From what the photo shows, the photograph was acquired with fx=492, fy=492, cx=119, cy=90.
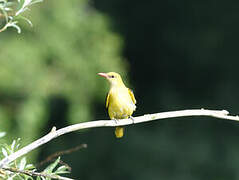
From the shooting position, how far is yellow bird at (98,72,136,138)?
3994 mm

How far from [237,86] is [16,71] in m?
4.55

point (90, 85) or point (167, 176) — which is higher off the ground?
point (90, 85)

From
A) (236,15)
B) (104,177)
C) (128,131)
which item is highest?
(236,15)

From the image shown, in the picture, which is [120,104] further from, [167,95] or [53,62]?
[167,95]

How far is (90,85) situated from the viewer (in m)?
8.26

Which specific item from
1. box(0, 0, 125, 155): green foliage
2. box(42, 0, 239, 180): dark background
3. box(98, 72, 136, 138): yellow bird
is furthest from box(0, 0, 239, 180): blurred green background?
box(98, 72, 136, 138): yellow bird

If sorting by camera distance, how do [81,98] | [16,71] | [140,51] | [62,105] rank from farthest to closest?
A: [140,51], [62,105], [81,98], [16,71]

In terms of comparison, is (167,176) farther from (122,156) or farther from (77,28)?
(77,28)

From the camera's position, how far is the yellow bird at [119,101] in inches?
157

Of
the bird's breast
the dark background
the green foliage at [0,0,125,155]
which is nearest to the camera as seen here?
the bird's breast

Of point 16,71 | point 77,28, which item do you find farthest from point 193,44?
point 16,71

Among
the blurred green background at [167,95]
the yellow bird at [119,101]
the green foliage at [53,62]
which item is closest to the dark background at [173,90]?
the blurred green background at [167,95]

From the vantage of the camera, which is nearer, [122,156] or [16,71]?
[16,71]

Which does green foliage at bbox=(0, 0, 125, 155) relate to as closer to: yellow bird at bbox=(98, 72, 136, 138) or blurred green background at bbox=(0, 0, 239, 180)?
blurred green background at bbox=(0, 0, 239, 180)
